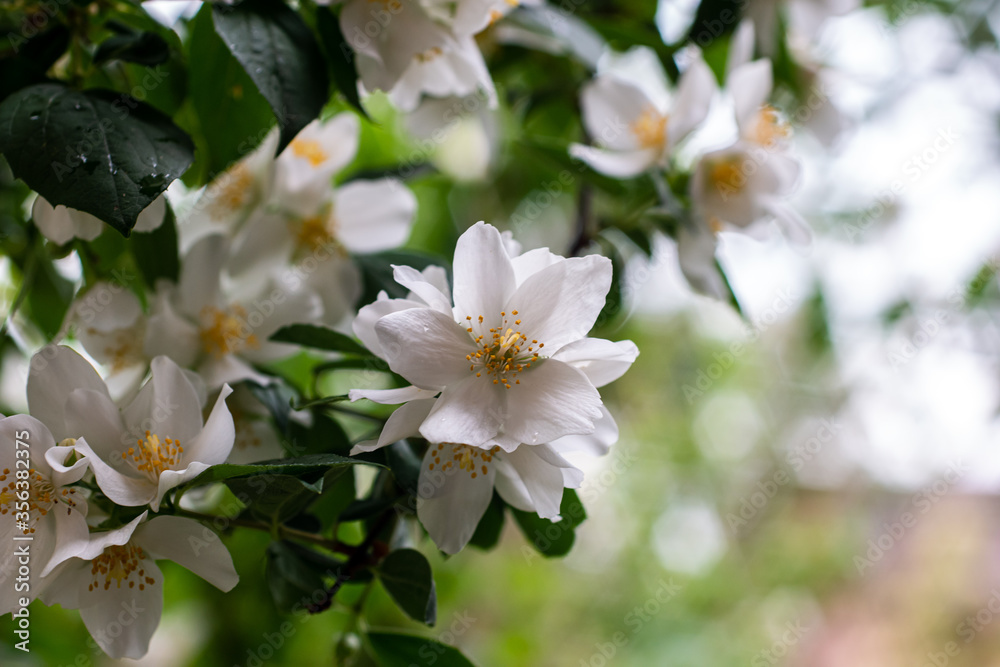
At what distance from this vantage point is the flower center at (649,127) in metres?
0.78

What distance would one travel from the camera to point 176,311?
0.63 meters

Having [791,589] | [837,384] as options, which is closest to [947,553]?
[791,589]

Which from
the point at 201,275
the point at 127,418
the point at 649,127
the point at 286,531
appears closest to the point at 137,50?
the point at 201,275

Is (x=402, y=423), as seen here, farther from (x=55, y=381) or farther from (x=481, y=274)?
(x=55, y=381)

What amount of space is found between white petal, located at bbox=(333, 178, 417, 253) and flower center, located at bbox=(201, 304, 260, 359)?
5.5 inches

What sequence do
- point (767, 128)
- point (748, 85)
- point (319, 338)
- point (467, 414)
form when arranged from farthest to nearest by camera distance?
1. point (767, 128)
2. point (748, 85)
3. point (319, 338)
4. point (467, 414)

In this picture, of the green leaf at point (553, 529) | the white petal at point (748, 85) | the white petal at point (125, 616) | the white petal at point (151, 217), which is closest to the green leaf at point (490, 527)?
the green leaf at point (553, 529)

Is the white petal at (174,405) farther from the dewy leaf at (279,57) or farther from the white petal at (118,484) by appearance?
the dewy leaf at (279,57)

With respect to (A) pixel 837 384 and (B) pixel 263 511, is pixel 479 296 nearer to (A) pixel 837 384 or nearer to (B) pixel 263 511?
(B) pixel 263 511

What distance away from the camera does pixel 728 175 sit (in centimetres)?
72

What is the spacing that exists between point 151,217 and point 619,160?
449 mm

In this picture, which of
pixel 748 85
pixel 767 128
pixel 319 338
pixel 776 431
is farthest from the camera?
pixel 776 431

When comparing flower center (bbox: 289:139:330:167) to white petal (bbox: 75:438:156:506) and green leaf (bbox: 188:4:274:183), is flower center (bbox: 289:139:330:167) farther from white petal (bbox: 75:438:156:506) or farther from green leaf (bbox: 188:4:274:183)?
white petal (bbox: 75:438:156:506)

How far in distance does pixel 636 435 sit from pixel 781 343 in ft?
2.09
